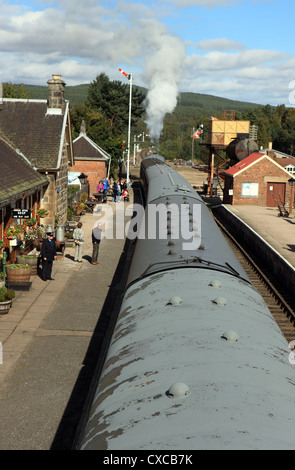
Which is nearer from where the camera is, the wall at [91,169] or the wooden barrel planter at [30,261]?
the wooden barrel planter at [30,261]

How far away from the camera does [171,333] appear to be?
579cm

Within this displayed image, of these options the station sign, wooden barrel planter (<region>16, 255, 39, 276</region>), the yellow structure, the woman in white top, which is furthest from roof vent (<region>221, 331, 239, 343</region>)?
the yellow structure

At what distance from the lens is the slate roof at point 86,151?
3916 cm

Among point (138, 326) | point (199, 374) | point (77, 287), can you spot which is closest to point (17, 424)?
point (138, 326)

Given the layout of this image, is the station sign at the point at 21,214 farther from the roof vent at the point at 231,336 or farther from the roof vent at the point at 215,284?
the roof vent at the point at 231,336

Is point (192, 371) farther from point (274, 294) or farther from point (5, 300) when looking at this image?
point (274, 294)

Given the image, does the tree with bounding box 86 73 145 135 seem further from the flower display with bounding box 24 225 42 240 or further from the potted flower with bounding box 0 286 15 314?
the potted flower with bounding box 0 286 15 314

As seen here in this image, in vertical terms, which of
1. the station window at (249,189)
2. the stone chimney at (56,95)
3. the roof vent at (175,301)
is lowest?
the roof vent at (175,301)

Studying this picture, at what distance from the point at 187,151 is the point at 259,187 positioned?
8813cm

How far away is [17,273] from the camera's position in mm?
15367

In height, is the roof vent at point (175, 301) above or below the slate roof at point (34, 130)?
below

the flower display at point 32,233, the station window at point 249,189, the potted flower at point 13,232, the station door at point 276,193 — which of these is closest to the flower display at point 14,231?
the potted flower at point 13,232

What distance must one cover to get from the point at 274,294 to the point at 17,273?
8619mm

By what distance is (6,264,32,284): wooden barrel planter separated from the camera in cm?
1535
